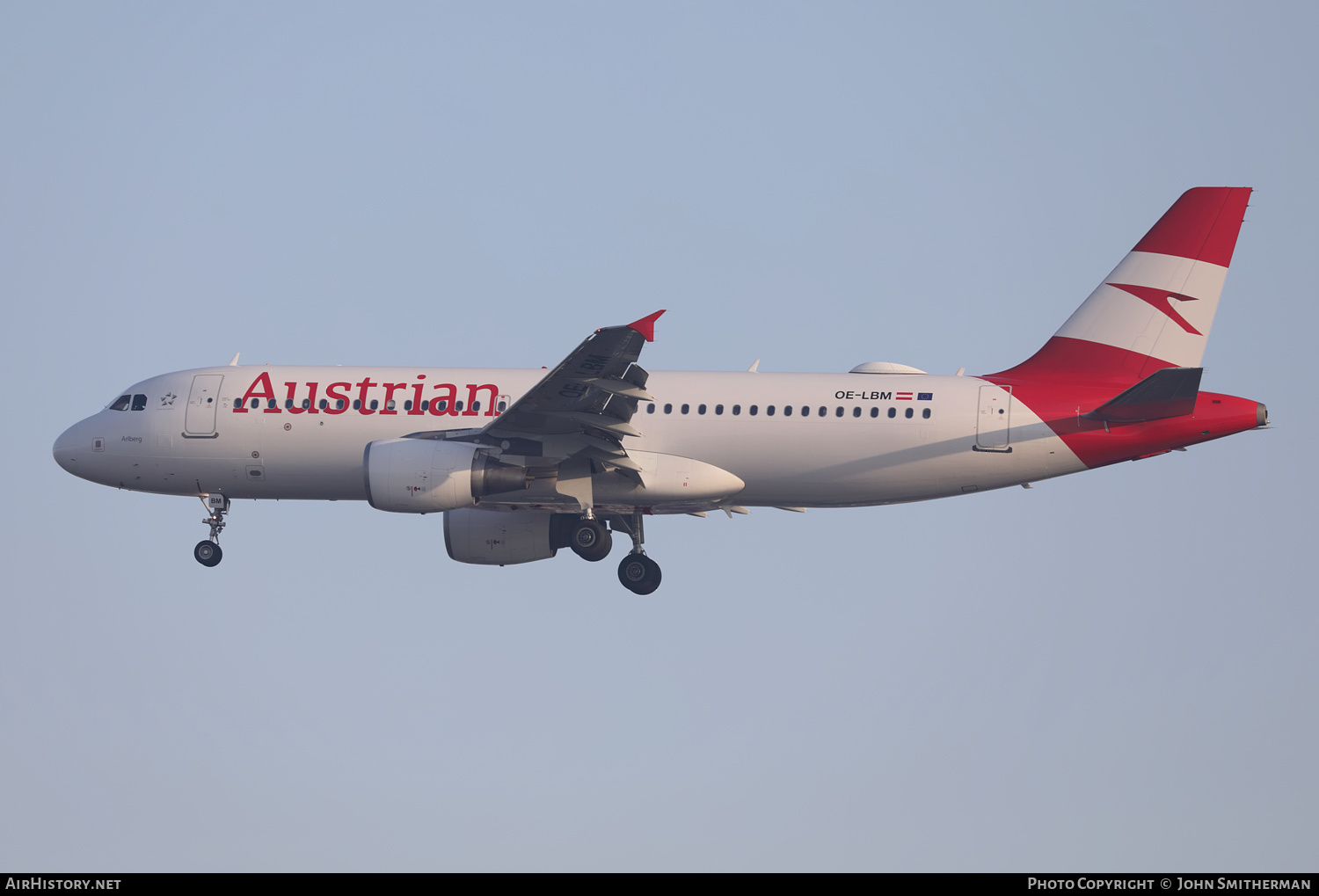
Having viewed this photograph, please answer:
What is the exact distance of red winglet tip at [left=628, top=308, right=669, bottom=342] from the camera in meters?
36.7

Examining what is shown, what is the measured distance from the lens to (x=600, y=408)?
4028 centimetres

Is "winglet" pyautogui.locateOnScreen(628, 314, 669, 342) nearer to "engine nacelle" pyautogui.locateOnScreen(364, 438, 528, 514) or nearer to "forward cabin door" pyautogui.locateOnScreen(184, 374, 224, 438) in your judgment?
"engine nacelle" pyautogui.locateOnScreen(364, 438, 528, 514)

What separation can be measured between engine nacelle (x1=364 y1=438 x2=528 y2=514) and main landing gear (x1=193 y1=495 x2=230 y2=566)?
7005 mm

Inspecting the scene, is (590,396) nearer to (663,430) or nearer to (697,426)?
(663,430)

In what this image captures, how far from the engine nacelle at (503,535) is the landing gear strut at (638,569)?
2082 mm

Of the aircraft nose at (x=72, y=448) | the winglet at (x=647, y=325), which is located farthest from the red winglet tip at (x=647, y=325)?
the aircraft nose at (x=72, y=448)

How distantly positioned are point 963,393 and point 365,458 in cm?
1531

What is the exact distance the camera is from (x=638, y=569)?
1785 inches

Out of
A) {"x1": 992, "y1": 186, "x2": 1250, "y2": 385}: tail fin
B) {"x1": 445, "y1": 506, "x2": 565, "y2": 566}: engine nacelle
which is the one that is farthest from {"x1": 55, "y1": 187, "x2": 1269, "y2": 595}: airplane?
{"x1": 445, "y1": 506, "x2": 565, "y2": 566}: engine nacelle

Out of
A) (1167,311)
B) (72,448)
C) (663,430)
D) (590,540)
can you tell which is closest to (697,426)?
(663,430)

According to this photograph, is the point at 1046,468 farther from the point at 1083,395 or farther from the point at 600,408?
the point at 600,408

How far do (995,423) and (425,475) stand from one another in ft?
47.2

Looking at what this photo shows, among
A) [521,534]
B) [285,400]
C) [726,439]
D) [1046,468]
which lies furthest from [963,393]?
[285,400]

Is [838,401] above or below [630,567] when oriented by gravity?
above
